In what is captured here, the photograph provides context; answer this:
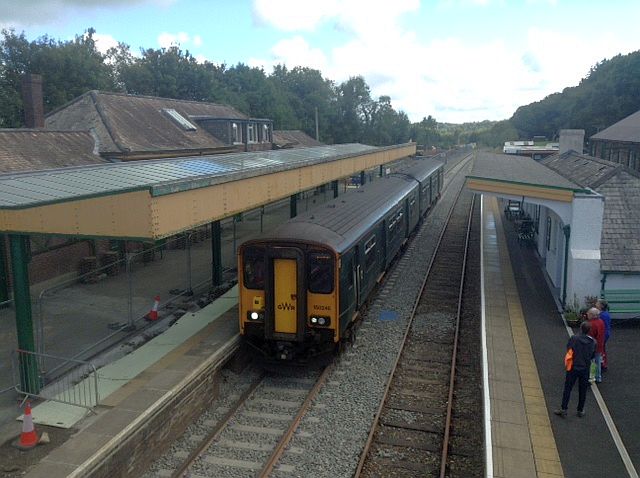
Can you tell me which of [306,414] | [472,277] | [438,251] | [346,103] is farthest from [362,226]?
[346,103]

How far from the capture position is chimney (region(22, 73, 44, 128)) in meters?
21.8

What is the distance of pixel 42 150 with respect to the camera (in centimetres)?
1803

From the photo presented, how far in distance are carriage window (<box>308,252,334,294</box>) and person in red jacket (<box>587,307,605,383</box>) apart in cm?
433

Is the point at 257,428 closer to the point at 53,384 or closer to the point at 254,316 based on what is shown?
the point at 254,316

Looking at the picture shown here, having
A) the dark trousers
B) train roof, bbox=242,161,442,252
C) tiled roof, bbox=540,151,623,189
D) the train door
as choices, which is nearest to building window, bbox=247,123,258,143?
train roof, bbox=242,161,442,252

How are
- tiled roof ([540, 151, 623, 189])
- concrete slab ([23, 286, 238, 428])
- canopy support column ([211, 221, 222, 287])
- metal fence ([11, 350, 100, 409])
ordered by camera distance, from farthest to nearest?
canopy support column ([211, 221, 222, 287]), tiled roof ([540, 151, 623, 189]), metal fence ([11, 350, 100, 409]), concrete slab ([23, 286, 238, 428])

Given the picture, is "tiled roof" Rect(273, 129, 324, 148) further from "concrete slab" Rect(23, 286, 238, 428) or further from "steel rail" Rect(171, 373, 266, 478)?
"steel rail" Rect(171, 373, 266, 478)

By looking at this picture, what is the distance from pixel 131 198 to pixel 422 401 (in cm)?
578

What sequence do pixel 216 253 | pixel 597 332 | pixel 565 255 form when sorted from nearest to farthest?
pixel 597 332 → pixel 565 255 → pixel 216 253

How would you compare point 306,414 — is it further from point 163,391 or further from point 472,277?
point 472,277

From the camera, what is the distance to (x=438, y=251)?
72.3 feet

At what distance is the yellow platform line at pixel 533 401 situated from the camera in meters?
7.39

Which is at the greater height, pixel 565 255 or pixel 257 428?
pixel 565 255

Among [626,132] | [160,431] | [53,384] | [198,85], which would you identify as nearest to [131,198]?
[160,431]
